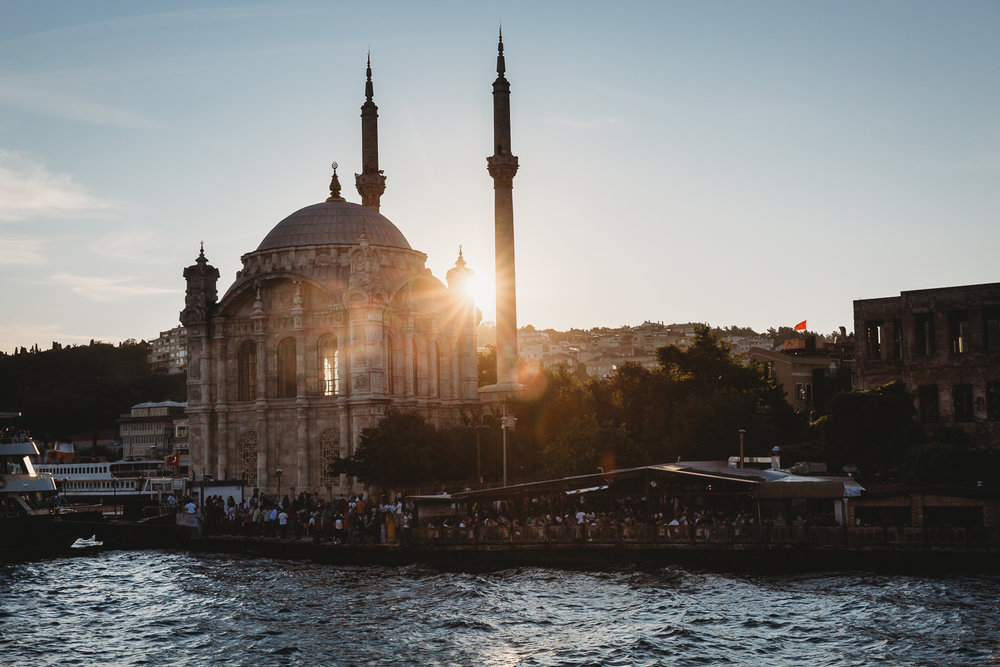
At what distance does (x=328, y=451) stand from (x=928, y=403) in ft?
94.0

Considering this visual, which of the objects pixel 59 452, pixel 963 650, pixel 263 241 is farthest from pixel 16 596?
pixel 59 452

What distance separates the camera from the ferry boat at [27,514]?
140ft

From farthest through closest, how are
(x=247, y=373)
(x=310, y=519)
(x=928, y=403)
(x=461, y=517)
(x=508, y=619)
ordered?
(x=247, y=373) < (x=928, y=403) < (x=310, y=519) < (x=461, y=517) < (x=508, y=619)

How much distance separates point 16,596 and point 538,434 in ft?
86.8

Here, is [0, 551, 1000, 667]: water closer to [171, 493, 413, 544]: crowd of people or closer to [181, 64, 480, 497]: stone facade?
[171, 493, 413, 544]: crowd of people

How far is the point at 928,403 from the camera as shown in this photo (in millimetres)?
46719

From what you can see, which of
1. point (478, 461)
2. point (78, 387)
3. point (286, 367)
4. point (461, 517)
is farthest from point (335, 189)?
point (78, 387)

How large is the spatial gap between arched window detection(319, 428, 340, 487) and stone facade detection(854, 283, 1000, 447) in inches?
1005

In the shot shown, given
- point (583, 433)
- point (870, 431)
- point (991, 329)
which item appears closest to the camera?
point (870, 431)

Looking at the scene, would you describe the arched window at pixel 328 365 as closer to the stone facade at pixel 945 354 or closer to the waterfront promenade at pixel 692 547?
the waterfront promenade at pixel 692 547

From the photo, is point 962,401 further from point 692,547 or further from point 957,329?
point 692,547

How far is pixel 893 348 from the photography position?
48.2m

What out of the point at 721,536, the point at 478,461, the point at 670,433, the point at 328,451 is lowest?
the point at 721,536

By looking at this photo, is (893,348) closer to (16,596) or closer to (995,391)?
(995,391)
